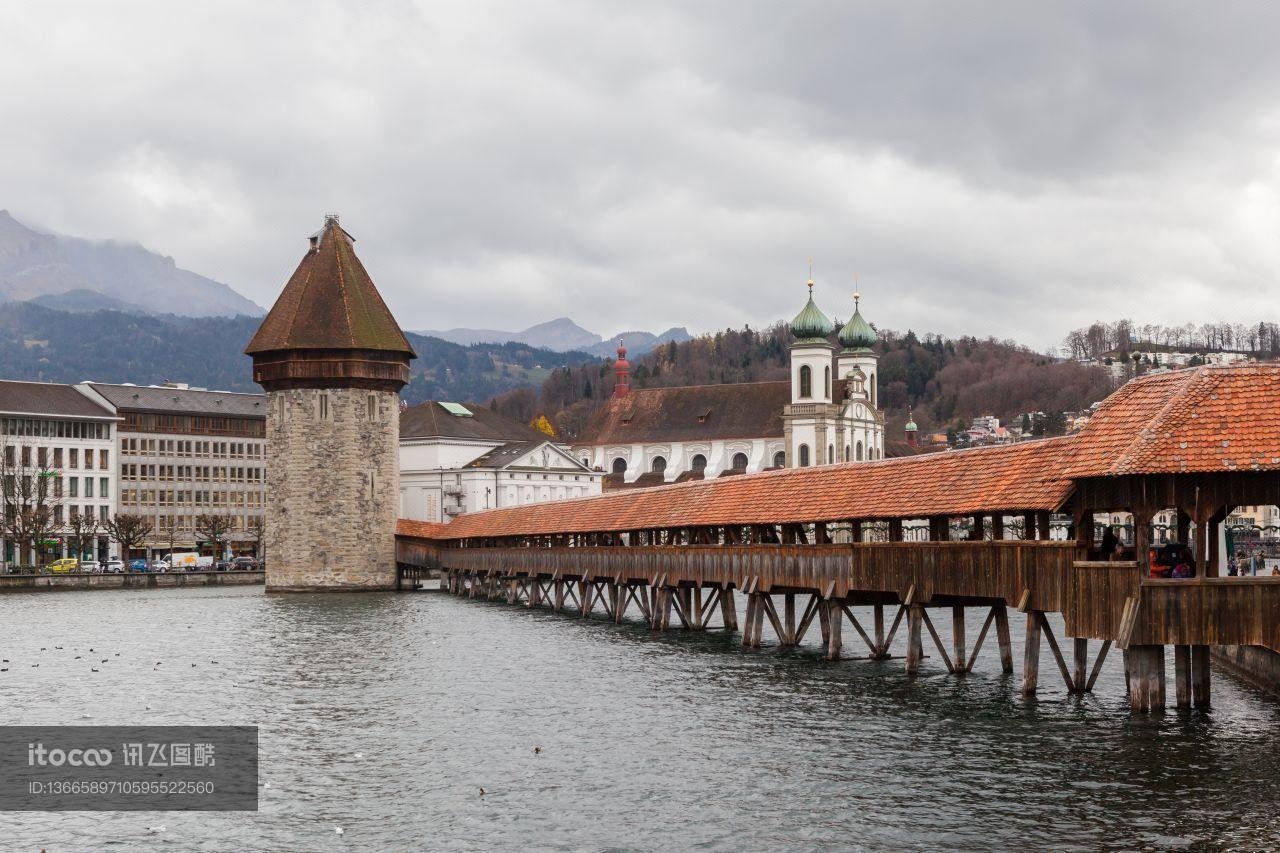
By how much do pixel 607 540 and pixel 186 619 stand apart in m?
12.8

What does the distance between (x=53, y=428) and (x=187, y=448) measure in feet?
A: 35.4

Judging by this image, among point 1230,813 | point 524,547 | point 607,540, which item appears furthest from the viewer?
point 524,547

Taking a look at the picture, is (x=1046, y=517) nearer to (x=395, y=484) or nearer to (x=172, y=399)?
(x=395, y=484)

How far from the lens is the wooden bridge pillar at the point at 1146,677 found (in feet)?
71.4

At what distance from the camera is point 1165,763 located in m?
20.0

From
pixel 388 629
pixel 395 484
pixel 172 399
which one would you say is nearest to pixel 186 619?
pixel 388 629

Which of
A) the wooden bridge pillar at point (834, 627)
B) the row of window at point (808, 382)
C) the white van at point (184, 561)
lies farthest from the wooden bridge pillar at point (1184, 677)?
the row of window at point (808, 382)

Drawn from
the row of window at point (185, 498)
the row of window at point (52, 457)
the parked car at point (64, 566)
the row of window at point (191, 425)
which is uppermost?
the row of window at point (191, 425)

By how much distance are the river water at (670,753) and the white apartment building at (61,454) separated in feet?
206

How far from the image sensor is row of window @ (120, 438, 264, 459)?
106 meters

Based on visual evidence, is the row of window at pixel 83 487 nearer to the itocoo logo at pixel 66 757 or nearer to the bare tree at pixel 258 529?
the bare tree at pixel 258 529

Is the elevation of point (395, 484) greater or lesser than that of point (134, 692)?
greater

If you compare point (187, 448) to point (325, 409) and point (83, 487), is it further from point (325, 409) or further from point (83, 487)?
point (325, 409)

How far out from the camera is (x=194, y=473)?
110500 mm
